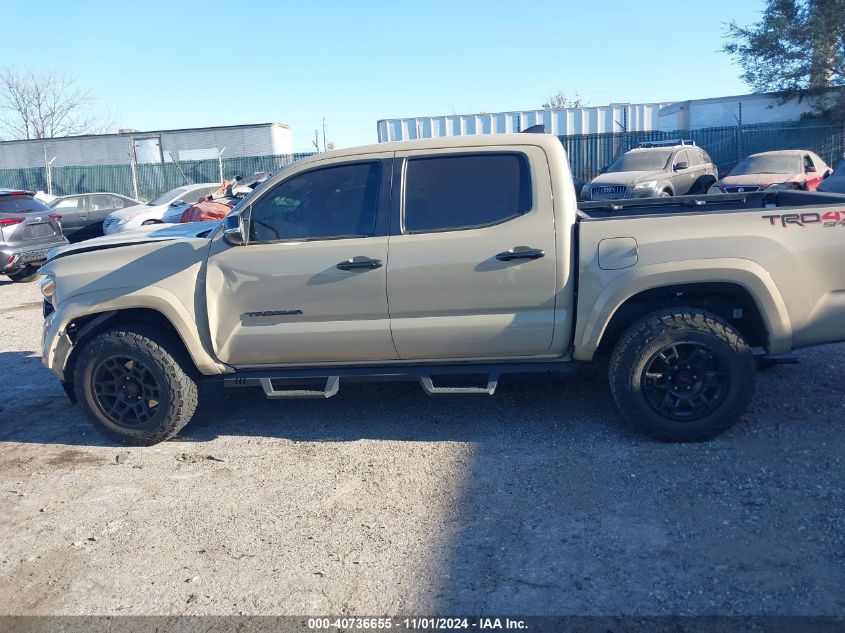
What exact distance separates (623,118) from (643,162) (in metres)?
11.7

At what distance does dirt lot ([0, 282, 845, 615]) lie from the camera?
A: 10.3 ft

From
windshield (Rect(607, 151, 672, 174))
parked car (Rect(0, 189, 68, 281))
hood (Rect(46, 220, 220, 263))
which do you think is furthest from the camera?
windshield (Rect(607, 151, 672, 174))

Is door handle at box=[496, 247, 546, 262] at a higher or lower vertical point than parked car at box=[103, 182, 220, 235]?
higher

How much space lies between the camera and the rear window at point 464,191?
4531mm

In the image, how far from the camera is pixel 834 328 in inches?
169

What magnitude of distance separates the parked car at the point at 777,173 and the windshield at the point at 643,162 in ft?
4.49

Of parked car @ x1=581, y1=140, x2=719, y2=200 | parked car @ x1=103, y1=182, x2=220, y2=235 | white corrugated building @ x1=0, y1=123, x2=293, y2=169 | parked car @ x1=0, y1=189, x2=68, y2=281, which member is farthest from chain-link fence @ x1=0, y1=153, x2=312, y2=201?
parked car @ x1=581, y1=140, x2=719, y2=200

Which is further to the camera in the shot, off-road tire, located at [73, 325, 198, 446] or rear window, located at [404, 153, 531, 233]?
off-road tire, located at [73, 325, 198, 446]

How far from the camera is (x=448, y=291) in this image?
448cm

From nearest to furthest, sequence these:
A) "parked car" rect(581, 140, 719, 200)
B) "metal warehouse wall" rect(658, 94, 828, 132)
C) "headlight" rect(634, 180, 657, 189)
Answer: "headlight" rect(634, 180, 657, 189)
"parked car" rect(581, 140, 719, 200)
"metal warehouse wall" rect(658, 94, 828, 132)

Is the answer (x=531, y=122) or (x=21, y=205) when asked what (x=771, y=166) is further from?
(x=21, y=205)

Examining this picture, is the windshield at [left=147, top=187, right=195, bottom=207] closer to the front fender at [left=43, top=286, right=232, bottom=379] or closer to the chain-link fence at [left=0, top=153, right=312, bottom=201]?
the chain-link fence at [left=0, top=153, right=312, bottom=201]

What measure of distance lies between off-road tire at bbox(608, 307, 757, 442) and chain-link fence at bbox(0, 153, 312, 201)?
77.1 ft

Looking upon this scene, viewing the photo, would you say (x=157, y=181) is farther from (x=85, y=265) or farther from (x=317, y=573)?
(x=317, y=573)
